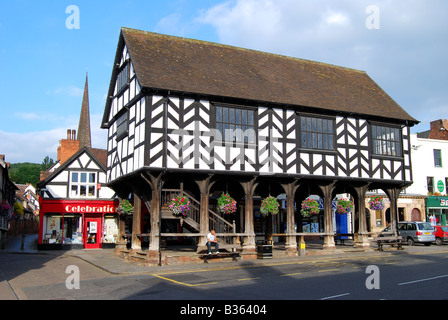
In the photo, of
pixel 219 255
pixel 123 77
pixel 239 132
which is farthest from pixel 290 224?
pixel 123 77

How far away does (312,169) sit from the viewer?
74.9 feet

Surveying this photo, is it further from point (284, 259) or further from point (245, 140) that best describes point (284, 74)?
point (284, 259)

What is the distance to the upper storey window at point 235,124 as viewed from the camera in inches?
818

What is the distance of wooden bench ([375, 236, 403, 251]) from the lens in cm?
2466

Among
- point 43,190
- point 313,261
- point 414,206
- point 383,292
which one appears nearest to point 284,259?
point 313,261

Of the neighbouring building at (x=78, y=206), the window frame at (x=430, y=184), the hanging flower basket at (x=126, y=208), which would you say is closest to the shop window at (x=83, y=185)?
the neighbouring building at (x=78, y=206)

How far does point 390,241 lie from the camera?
2652 centimetres

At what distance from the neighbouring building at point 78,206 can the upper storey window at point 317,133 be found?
15.3 metres

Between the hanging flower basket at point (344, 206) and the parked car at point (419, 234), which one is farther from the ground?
the hanging flower basket at point (344, 206)

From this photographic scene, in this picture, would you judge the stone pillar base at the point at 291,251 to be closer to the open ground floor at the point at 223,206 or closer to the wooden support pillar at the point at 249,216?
the open ground floor at the point at 223,206

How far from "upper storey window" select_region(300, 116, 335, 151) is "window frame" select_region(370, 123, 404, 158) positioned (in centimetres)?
298

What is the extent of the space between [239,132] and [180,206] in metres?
4.92

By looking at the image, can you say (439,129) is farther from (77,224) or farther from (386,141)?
(77,224)

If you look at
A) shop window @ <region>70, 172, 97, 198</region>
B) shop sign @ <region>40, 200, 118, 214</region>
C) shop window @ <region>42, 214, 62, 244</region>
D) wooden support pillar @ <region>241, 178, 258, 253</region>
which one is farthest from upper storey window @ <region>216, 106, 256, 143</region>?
shop window @ <region>42, 214, 62, 244</region>
